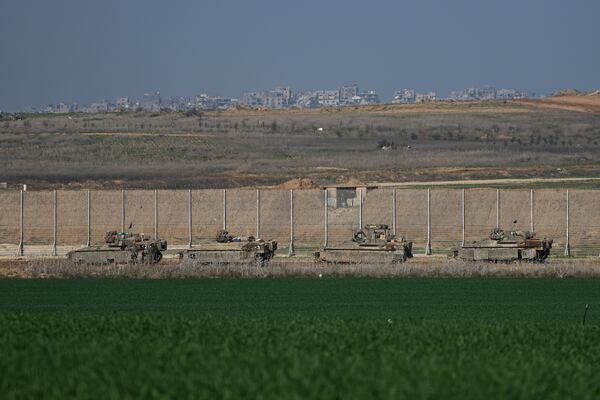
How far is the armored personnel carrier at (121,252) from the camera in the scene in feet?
157

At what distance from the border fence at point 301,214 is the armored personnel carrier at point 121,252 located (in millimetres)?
10296

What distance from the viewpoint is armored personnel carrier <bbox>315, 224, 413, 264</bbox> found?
48.2m

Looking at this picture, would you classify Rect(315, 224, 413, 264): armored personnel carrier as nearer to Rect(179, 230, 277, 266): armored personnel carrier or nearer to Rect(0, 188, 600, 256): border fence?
Rect(179, 230, 277, 266): armored personnel carrier

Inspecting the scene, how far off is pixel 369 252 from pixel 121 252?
9257 millimetres

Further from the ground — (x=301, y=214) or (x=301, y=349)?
(x=301, y=214)

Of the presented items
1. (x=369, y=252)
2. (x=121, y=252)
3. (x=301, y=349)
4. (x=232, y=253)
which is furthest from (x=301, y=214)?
(x=301, y=349)

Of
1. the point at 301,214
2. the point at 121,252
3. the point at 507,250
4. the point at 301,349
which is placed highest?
the point at 301,214

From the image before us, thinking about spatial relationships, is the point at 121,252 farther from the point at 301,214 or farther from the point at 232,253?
the point at 301,214

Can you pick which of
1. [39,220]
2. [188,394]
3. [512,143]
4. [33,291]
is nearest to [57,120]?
[512,143]

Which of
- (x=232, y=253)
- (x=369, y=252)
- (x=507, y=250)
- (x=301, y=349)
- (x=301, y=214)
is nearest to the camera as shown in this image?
(x=301, y=349)

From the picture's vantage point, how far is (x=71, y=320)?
24.6 meters

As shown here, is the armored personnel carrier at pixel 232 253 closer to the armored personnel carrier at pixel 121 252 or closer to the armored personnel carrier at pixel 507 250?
the armored personnel carrier at pixel 121 252

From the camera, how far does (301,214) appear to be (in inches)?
2542

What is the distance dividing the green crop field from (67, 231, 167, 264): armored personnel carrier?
13785 millimetres
